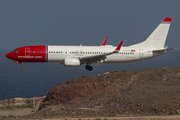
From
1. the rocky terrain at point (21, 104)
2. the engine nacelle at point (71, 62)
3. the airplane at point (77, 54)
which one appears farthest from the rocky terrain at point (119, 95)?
the rocky terrain at point (21, 104)

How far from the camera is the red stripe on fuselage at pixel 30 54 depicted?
58.0 meters

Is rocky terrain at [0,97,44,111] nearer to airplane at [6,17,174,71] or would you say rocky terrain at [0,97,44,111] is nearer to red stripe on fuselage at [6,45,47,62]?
red stripe on fuselage at [6,45,47,62]

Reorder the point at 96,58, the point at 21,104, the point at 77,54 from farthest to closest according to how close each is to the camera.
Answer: the point at 21,104 < the point at 96,58 < the point at 77,54

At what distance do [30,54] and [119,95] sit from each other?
1792 centimetres

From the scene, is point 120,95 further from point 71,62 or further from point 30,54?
point 30,54

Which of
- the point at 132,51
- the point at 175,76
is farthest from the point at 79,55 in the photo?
the point at 175,76

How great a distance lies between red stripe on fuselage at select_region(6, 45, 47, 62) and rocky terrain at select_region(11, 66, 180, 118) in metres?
9.62

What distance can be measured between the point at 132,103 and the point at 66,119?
45.8 ft

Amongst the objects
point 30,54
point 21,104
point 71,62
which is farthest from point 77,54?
point 21,104

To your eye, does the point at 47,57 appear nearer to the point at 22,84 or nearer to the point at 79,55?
the point at 79,55

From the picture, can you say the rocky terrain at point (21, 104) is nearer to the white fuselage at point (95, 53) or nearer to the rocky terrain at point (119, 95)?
the rocky terrain at point (119, 95)

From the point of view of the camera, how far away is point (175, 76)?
210ft

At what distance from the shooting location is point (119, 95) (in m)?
57.8

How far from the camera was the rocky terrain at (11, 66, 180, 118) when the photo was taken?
50594 millimetres
